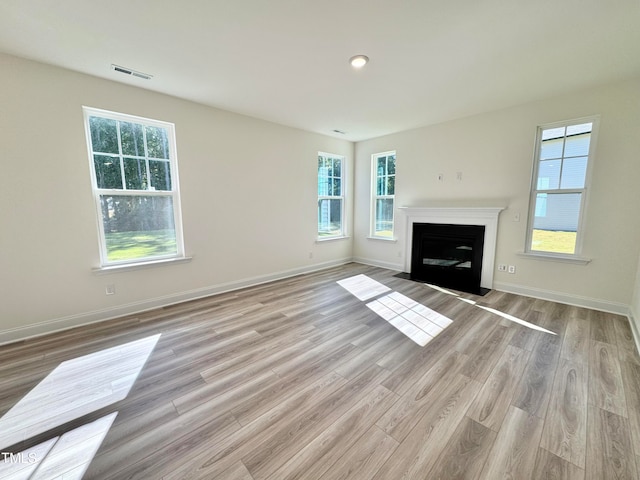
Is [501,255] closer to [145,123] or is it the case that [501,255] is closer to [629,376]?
[629,376]

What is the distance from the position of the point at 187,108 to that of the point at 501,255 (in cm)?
489

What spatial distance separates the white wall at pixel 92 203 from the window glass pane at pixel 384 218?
1888 millimetres

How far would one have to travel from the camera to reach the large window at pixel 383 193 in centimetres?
526

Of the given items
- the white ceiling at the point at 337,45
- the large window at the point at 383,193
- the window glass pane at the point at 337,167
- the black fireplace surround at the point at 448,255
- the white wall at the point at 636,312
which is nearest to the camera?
the white ceiling at the point at 337,45

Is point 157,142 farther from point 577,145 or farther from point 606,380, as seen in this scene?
point 577,145

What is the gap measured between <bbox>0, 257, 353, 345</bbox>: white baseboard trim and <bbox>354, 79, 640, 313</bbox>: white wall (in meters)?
2.91

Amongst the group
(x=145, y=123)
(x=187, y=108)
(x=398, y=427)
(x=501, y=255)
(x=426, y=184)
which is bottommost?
(x=398, y=427)

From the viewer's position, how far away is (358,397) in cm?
181

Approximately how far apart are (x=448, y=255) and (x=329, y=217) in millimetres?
2395

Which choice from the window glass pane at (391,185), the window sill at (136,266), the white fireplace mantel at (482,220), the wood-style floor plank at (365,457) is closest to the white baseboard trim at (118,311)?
the window sill at (136,266)

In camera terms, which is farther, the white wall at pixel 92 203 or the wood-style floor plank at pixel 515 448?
the white wall at pixel 92 203

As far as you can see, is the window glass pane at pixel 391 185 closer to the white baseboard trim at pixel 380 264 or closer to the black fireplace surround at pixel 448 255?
the black fireplace surround at pixel 448 255

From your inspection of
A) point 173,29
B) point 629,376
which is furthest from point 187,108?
point 629,376

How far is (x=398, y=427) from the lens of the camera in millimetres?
1568
